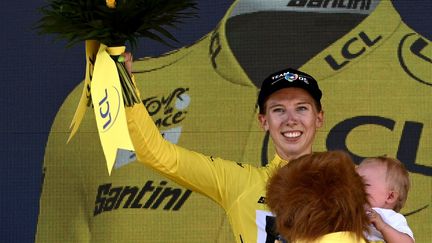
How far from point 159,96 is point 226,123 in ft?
0.98

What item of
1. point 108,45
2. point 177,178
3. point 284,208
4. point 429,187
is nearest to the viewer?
point 284,208

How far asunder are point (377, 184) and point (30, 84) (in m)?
1.70

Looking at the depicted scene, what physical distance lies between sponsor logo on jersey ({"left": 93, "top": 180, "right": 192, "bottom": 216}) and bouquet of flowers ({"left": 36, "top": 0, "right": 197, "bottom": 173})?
4.52 feet

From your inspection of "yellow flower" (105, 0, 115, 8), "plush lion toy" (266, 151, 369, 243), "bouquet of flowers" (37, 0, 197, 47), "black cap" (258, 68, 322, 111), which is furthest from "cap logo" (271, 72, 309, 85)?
"plush lion toy" (266, 151, 369, 243)

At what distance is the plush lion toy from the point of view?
5.61ft

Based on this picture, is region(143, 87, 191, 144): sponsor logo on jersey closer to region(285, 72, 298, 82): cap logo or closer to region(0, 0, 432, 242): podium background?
region(0, 0, 432, 242): podium background

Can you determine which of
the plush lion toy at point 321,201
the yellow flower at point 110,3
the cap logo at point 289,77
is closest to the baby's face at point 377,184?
the cap logo at point 289,77

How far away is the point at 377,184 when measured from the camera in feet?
8.12

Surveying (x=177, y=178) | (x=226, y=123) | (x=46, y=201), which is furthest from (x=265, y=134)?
(x=177, y=178)

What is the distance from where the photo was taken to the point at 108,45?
218cm

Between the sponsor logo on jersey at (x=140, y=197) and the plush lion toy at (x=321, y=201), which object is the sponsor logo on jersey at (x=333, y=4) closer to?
the sponsor logo on jersey at (x=140, y=197)

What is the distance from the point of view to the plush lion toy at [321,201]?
5.61 feet

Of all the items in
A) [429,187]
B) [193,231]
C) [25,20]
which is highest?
[25,20]

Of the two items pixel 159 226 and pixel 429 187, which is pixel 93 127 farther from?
pixel 429 187
